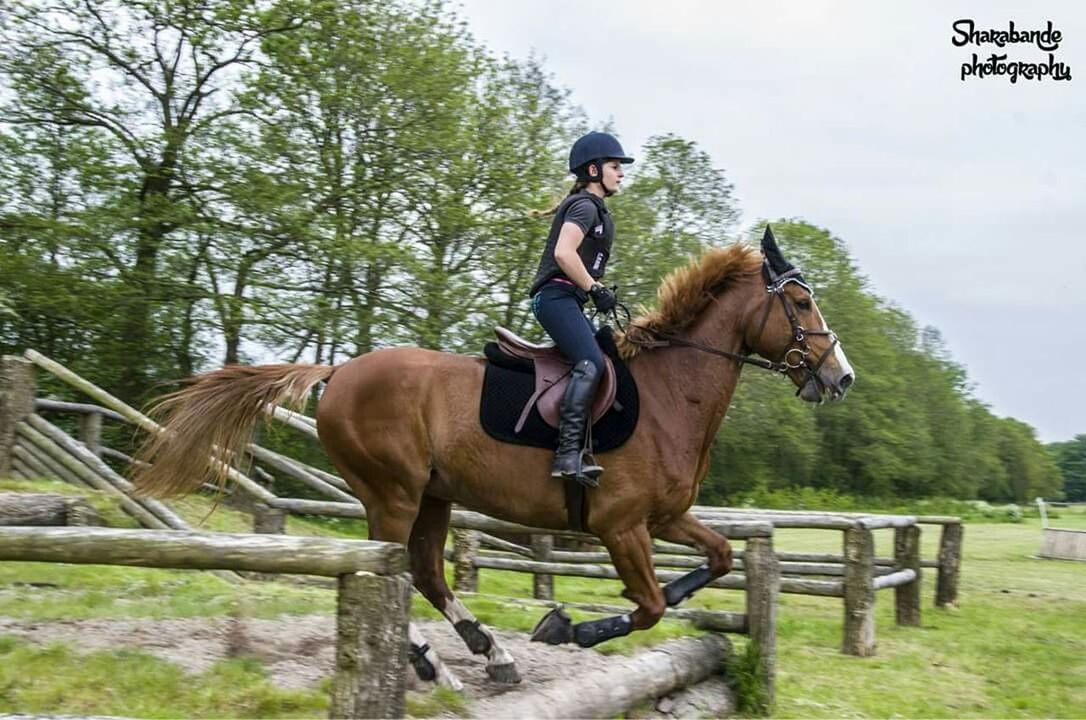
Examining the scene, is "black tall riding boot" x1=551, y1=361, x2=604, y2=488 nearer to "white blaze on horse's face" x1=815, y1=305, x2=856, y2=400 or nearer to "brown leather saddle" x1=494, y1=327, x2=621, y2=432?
"brown leather saddle" x1=494, y1=327, x2=621, y2=432

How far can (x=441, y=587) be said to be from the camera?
548cm

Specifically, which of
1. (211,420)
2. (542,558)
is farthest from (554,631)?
(542,558)

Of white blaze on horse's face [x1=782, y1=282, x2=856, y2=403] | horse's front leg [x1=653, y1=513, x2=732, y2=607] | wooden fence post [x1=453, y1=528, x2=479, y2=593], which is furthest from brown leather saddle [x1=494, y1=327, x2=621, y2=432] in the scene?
wooden fence post [x1=453, y1=528, x2=479, y2=593]

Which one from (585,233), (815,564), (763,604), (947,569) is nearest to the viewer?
(585,233)

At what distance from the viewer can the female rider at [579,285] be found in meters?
4.97

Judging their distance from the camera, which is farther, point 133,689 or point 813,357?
point 813,357

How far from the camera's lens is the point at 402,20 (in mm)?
19203

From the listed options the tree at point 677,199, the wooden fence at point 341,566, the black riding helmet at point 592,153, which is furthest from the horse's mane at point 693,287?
the tree at point 677,199

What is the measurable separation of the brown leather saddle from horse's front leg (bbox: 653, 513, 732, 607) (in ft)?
2.58

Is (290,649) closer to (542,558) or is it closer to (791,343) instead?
(791,343)

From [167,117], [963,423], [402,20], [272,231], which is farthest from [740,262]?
[963,423]

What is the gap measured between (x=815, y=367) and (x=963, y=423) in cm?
4501

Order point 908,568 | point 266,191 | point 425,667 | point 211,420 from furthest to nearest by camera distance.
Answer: point 266,191
point 908,568
point 211,420
point 425,667

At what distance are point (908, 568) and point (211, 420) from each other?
749 cm
